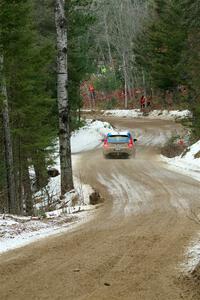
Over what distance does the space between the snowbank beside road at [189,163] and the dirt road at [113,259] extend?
8.03 metres

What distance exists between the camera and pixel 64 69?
15391 mm

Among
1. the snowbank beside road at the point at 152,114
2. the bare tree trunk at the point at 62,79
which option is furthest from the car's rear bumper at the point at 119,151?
the snowbank beside road at the point at 152,114

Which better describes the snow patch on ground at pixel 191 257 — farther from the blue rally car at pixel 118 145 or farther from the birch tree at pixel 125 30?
the birch tree at pixel 125 30

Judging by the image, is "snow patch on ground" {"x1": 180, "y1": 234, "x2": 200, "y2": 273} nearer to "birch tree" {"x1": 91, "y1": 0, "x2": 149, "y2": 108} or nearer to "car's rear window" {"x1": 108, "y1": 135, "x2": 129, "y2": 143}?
"car's rear window" {"x1": 108, "y1": 135, "x2": 129, "y2": 143}

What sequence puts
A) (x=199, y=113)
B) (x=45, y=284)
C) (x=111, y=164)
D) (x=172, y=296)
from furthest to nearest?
1. (x=111, y=164)
2. (x=199, y=113)
3. (x=45, y=284)
4. (x=172, y=296)

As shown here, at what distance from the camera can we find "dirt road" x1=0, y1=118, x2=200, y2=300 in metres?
5.11

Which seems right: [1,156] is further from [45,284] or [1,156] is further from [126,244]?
[45,284]

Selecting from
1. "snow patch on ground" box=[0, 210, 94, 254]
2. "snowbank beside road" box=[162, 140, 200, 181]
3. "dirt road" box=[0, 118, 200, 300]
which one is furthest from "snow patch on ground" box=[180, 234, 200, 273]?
"snowbank beside road" box=[162, 140, 200, 181]

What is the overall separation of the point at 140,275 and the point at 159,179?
13026mm

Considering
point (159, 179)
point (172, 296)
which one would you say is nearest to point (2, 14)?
point (159, 179)

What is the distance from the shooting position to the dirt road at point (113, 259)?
5.11 meters

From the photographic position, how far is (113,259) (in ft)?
20.9

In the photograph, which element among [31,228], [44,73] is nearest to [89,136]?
[44,73]

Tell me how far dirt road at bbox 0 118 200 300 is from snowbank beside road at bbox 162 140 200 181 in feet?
26.3
